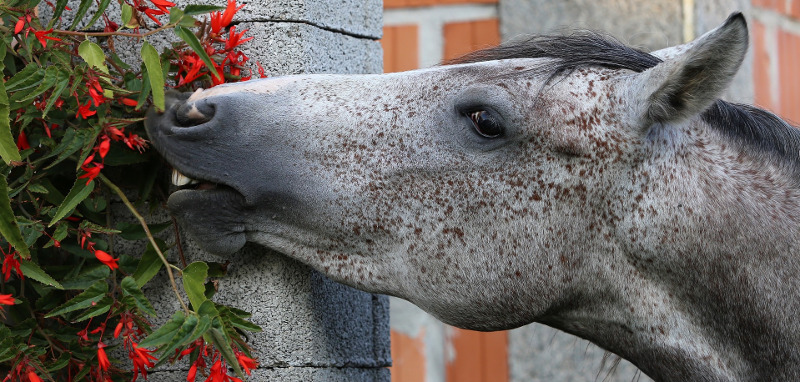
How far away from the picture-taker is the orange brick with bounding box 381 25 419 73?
202 inches

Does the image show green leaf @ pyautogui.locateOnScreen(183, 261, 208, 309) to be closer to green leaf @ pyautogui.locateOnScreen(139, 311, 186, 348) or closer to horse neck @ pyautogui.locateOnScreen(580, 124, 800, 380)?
green leaf @ pyautogui.locateOnScreen(139, 311, 186, 348)

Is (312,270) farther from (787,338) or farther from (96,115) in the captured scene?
(787,338)

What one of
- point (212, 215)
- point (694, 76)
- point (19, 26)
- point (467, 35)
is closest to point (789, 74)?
point (467, 35)

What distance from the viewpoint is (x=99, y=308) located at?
1854 millimetres

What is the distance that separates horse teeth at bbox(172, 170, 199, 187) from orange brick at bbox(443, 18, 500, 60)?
2972 mm

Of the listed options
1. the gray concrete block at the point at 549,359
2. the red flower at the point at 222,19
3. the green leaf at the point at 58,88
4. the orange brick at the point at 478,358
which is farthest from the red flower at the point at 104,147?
the orange brick at the point at 478,358

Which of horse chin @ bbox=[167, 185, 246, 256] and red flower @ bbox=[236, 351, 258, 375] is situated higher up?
horse chin @ bbox=[167, 185, 246, 256]

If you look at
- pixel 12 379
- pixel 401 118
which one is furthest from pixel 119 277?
pixel 401 118

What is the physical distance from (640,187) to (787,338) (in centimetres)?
45

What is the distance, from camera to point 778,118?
2195mm

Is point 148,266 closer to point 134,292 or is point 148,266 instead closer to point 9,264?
point 134,292

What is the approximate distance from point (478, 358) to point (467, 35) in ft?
5.78

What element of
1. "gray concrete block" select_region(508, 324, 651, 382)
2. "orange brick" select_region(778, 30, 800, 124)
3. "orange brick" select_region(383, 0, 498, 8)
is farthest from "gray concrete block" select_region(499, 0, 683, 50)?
"gray concrete block" select_region(508, 324, 651, 382)

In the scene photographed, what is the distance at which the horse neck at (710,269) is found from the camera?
77.0 inches
